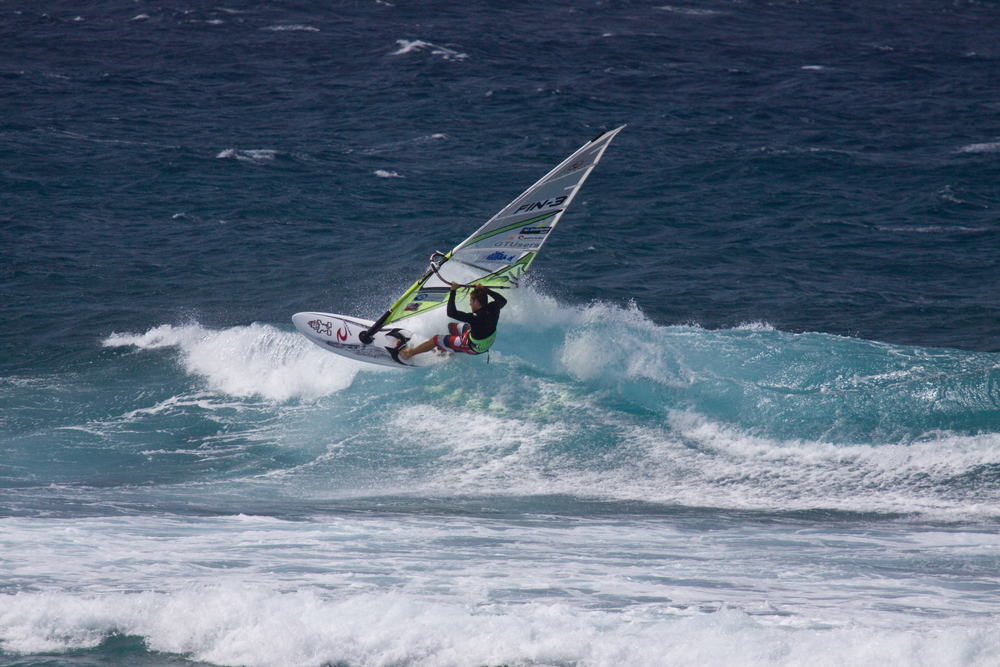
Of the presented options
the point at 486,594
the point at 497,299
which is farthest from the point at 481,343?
the point at 486,594

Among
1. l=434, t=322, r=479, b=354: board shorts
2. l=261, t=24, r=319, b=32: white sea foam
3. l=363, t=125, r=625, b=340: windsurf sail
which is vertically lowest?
l=434, t=322, r=479, b=354: board shorts

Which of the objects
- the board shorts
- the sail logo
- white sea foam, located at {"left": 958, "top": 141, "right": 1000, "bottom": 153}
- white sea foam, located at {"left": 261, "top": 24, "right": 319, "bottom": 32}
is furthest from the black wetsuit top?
white sea foam, located at {"left": 261, "top": 24, "right": 319, "bottom": 32}

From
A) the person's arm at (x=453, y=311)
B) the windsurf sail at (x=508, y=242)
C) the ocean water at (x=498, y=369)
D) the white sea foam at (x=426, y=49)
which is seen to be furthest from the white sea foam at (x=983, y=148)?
the person's arm at (x=453, y=311)

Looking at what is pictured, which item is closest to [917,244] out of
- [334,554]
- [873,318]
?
[873,318]

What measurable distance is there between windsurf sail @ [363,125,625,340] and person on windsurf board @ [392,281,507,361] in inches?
10.4

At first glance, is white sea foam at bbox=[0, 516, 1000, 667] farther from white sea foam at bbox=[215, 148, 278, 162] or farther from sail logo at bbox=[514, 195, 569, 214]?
white sea foam at bbox=[215, 148, 278, 162]

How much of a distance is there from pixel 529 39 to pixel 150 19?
12680 millimetres

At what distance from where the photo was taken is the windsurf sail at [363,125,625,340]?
9.80m

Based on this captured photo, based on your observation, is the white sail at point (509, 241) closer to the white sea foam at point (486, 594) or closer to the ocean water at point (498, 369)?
the ocean water at point (498, 369)

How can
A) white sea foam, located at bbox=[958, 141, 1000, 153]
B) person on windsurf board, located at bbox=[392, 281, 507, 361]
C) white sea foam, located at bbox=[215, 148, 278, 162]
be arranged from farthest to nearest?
white sea foam, located at bbox=[958, 141, 1000, 153] → white sea foam, located at bbox=[215, 148, 278, 162] → person on windsurf board, located at bbox=[392, 281, 507, 361]

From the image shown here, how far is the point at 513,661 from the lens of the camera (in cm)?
594

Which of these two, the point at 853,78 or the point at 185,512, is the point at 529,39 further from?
the point at 185,512

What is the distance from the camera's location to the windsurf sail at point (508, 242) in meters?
9.80

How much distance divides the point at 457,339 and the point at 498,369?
1.18 metres
